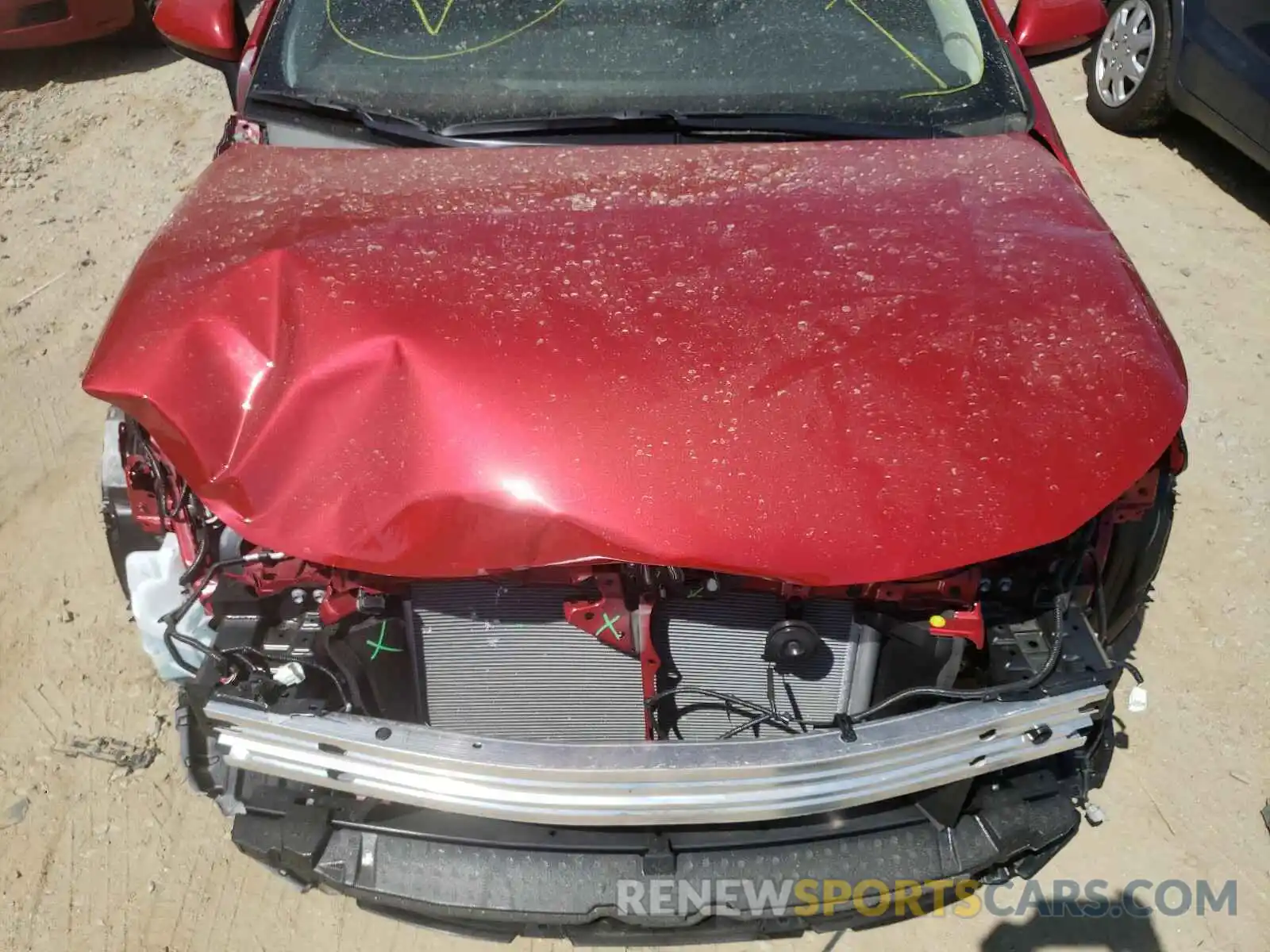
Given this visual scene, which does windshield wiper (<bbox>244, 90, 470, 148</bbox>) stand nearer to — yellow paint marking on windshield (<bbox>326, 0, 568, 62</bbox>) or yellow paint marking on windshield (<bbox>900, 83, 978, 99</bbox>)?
yellow paint marking on windshield (<bbox>326, 0, 568, 62</bbox>)

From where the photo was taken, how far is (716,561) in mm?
1538

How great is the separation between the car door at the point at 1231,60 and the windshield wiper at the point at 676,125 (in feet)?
10.1

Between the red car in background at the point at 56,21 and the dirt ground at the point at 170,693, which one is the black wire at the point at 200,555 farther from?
the red car in background at the point at 56,21

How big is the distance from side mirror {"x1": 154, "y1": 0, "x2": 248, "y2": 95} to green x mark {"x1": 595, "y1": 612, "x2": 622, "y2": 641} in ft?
6.50

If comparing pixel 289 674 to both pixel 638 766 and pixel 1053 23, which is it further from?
pixel 1053 23

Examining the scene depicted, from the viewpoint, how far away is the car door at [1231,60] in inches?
170

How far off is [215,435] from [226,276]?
35cm

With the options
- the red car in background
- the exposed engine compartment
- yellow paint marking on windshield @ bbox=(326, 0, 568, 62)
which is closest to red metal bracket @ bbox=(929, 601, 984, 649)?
the exposed engine compartment

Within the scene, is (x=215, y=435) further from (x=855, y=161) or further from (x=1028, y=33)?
(x=1028, y=33)

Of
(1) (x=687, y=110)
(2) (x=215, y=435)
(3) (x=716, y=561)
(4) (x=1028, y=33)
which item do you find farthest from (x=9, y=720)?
(4) (x=1028, y=33)

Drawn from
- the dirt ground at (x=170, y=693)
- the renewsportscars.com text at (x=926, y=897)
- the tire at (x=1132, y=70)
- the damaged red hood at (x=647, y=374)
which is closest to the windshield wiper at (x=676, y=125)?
the damaged red hood at (x=647, y=374)

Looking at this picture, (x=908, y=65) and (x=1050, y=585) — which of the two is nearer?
(x=1050, y=585)

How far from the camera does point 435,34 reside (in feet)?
7.82

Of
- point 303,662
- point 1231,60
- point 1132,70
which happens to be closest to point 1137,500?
point 303,662
